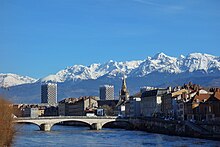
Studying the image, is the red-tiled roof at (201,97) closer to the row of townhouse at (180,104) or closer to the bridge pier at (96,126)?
the row of townhouse at (180,104)

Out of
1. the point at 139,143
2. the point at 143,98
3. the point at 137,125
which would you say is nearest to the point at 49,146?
the point at 139,143

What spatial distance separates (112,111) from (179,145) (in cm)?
10330

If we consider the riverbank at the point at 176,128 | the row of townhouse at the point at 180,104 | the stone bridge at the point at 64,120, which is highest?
the row of townhouse at the point at 180,104

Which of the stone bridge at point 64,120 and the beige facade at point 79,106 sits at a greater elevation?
the beige facade at point 79,106

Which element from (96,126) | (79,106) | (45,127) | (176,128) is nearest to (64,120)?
(45,127)

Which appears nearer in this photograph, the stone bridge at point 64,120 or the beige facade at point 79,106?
the stone bridge at point 64,120

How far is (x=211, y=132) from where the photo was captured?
70.5 metres

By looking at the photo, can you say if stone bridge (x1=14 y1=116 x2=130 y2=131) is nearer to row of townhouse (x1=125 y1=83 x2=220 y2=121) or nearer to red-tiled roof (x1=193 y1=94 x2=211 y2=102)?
row of townhouse (x1=125 y1=83 x2=220 y2=121)

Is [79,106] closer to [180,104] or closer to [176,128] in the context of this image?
[180,104]

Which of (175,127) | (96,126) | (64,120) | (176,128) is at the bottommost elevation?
(176,128)

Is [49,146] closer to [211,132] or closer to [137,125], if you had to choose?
[211,132]

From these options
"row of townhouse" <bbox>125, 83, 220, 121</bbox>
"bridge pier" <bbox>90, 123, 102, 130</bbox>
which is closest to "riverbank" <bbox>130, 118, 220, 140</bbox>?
"row of townhouse" <bbox>125, 83, 220, 121</bbox>

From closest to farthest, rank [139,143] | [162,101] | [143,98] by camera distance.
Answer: [139,143]
[162,101]
[143,98]

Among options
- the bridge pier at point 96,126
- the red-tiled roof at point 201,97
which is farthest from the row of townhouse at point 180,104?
the bridge pier at point 96,126
